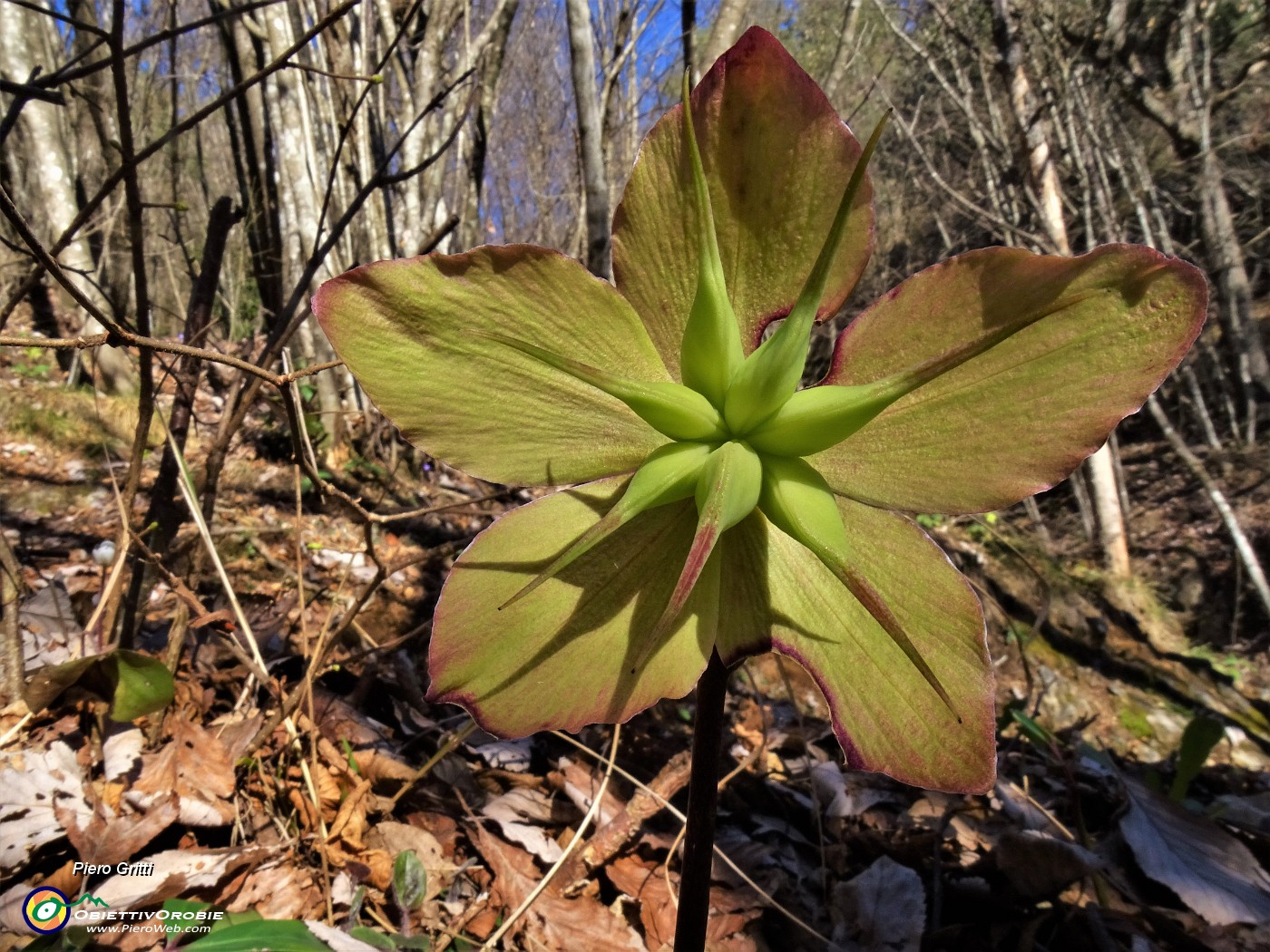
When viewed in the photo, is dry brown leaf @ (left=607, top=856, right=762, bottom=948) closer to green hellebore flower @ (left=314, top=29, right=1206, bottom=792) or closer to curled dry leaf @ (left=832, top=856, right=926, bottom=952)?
curled dry leaf @ (left=832, top=856, right=926, bottom=952)

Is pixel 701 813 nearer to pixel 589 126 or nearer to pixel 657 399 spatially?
pixel 657 399

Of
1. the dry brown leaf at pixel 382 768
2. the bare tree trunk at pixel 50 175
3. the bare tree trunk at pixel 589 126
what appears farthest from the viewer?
the bare tree trunk at pixel 50 175

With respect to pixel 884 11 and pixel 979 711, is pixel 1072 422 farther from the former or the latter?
pixel 884 11

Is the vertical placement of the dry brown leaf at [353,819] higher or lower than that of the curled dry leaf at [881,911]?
higher

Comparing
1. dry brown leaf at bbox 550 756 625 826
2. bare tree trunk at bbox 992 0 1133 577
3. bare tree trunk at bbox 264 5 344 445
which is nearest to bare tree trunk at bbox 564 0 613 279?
dry brown leaf at bbox 550 756 625 826

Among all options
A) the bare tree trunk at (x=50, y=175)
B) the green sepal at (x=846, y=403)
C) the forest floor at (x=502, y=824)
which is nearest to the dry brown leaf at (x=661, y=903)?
the forest floor at (x=502, y=824)

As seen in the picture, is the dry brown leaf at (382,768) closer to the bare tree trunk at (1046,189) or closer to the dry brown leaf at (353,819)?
the dry brown leaf at (353,819)

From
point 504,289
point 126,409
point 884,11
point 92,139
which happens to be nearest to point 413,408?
point 504,289
